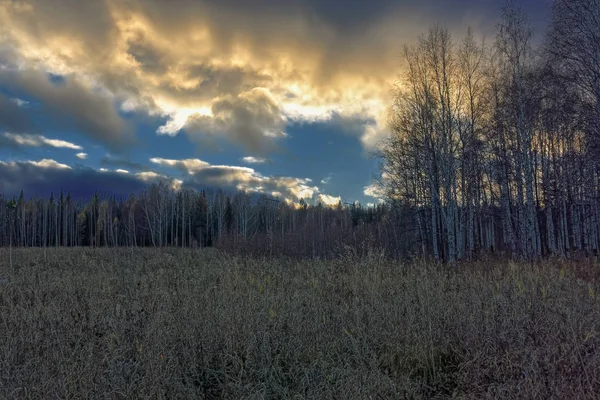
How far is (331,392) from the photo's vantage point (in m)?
3.16

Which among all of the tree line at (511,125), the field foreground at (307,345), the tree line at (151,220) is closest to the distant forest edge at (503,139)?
the tree line at (511,125)

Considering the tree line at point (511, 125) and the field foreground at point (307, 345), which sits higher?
the tree line at point (511, 125)

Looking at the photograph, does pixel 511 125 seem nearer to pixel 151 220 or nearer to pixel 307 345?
pixel 307 345

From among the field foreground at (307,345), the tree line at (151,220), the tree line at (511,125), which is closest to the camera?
the field foreground at (307,345)

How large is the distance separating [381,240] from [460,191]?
520 cm

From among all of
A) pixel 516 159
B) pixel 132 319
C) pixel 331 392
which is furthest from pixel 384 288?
pixel 516 159

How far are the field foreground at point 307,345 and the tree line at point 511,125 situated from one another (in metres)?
9.25

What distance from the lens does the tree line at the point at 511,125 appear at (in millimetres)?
12070

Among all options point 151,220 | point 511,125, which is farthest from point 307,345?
point 151,220

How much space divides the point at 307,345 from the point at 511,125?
15.4 m

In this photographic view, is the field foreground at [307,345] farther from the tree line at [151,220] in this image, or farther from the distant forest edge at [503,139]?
the tree line at [151,220]

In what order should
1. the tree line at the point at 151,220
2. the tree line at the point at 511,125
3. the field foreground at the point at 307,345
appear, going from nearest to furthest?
1. the field foreground at the point at 307,345
2. the tree line at the point at 511,125
3. the tree line at the point at 151,220

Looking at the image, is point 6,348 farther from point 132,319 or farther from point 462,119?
point 462,119

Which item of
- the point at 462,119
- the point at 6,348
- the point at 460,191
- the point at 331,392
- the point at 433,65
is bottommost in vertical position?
the point at 331,392
